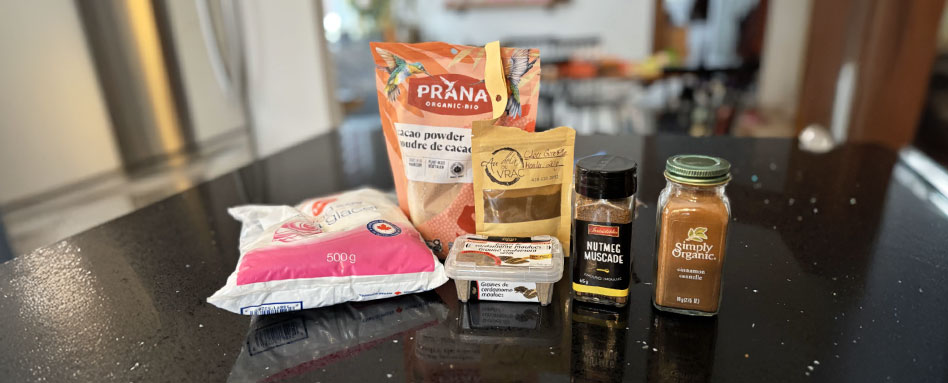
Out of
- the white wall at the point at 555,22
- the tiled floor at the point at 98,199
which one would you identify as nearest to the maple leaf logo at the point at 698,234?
the tiled floor at the point at 98,199

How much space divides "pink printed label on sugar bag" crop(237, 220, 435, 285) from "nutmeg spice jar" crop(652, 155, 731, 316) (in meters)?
0.25

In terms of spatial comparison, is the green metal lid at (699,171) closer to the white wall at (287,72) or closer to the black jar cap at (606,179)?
the black jar cap at (606,179)

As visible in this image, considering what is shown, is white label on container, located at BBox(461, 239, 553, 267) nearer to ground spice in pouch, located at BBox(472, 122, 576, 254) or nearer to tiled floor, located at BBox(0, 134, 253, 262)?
ground spice in pouch, located at BBox(472, 122, 576, 254)

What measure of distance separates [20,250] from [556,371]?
5.65ft

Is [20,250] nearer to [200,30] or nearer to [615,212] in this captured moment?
[200,30]

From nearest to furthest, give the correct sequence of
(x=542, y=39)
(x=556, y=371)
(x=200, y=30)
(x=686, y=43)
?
(x=556, y=371) → (x=200, y=30) → (x=686, y=43) → (x=542, y=39)

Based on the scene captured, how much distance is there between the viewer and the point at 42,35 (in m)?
1.58

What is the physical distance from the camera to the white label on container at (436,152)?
65 cm

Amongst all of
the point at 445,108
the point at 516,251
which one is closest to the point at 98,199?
the point at 445,108

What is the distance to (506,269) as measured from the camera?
1.80 feet

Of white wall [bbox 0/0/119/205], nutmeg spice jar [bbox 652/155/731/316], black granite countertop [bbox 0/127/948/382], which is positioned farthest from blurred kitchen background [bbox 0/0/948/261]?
nutmeg spice jar [bbox 652/155/731/316]

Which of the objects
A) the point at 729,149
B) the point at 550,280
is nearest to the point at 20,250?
the point at 550,280

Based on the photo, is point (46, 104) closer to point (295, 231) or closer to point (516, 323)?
point (295, 231)

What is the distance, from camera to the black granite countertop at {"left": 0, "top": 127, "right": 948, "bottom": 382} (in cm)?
48
